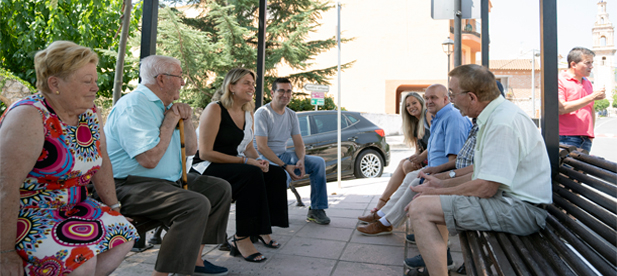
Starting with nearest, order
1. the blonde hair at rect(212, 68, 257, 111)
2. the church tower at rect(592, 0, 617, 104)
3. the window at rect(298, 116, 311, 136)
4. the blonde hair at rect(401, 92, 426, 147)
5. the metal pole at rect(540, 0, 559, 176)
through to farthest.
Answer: the metal pole at rect(540, 0, 559, 176), the blonde hair at rect(212, 68, 257, 111), the blonde hair at rect(401, 92, 426, 147), the window at rect(298, 116, 311, 136), the church tower at rect(592, 0, 617, 104)

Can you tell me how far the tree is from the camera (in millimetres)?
17000

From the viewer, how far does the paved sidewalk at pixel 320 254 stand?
3.17 m

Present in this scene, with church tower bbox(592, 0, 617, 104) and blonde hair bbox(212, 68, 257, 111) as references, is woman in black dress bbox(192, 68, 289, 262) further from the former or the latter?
church tower bbox(592, 0, 617, 104)

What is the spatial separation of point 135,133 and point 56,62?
0.68m

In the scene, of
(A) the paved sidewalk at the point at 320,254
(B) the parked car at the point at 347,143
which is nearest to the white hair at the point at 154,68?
(A) the paved sidewalk at the point at 320,254

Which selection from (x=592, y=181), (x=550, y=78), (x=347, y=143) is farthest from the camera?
(x=347, y=143)

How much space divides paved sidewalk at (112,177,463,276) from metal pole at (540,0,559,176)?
1.16 m

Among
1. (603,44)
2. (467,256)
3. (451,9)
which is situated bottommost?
(467,256)

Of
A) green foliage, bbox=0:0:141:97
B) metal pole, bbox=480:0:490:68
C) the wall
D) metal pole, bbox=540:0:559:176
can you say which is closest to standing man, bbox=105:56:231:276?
metal pole, bbox=540:0:559:176

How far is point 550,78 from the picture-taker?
2.75 meters

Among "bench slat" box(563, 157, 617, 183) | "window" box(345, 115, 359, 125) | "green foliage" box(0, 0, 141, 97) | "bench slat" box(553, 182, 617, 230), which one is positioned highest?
"green foliage" box(0, 0, 141, 97)

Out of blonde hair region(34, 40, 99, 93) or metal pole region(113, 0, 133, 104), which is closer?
blonde hair region(34, 40, 99, 93)

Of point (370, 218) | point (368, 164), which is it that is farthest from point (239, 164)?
point (368, 164)

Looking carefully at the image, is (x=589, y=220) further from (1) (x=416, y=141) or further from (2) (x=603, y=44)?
(2) (x=603, y=44)
